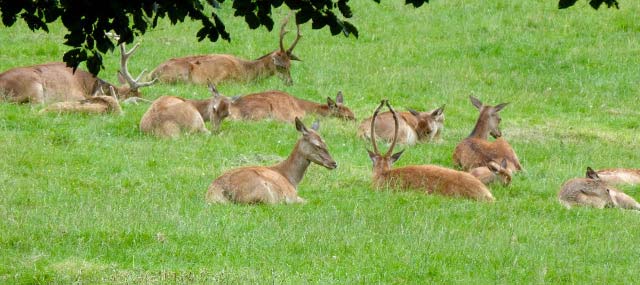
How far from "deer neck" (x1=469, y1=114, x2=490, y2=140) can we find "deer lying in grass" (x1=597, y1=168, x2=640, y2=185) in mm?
2343

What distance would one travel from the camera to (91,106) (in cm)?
1661

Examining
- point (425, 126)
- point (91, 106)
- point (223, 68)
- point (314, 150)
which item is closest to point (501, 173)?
point (314, 150)

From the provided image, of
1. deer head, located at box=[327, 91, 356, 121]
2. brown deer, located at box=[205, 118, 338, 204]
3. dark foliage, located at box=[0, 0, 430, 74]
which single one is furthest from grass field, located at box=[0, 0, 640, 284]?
dark foliage, located at box=[0, 0, 430, 74]

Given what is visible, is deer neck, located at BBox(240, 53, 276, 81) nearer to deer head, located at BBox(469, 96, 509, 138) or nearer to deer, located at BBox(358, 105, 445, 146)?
deer, located at BBox(358, 105, 445, 146)

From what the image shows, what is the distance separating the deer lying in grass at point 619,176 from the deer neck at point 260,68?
847 cm

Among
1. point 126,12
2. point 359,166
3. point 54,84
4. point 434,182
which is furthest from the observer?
point 54,84

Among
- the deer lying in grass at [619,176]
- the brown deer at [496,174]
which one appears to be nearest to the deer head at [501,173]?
the brown deer at [496,174]

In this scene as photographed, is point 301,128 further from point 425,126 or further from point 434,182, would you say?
point 425,126

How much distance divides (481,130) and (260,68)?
621 cm

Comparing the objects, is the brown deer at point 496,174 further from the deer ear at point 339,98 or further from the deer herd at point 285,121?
the deer ear at point 339,98

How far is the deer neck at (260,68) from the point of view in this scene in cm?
2123

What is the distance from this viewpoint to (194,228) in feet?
32.2

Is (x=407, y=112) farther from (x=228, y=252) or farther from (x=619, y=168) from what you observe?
(x=228, y=252)

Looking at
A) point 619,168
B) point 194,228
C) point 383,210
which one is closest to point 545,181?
point 619,168
